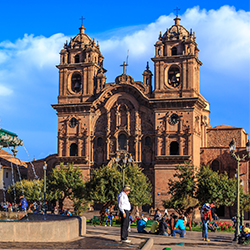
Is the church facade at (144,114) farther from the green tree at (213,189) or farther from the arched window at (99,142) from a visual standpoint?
the green tree at (213,189)

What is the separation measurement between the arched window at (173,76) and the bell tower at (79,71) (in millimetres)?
7746

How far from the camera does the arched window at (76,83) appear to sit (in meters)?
55.9

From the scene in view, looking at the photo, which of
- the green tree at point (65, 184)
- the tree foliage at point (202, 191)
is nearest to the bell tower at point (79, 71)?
the green tree at point (65, 184)

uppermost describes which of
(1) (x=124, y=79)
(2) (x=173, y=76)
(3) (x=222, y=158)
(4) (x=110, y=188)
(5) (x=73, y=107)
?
(2) (x=173, y=76)

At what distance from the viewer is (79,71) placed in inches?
2189

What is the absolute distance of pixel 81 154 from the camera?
53.2 metres

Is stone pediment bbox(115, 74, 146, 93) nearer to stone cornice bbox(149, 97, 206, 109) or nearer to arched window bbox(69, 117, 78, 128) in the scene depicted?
stone cornice bbox(149, 97, 206, 109)

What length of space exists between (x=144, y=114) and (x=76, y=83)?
9561 mm

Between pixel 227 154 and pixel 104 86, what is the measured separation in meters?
15.9

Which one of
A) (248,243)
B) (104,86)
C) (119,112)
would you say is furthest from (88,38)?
(248,243)

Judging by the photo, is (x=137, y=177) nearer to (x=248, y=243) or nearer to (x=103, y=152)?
(x=103, y=152)

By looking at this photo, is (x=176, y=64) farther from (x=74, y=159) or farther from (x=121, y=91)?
(x=74, y=159)

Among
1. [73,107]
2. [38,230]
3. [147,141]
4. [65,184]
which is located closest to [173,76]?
[147,141]

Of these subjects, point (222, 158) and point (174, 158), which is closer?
point (174, 158)
